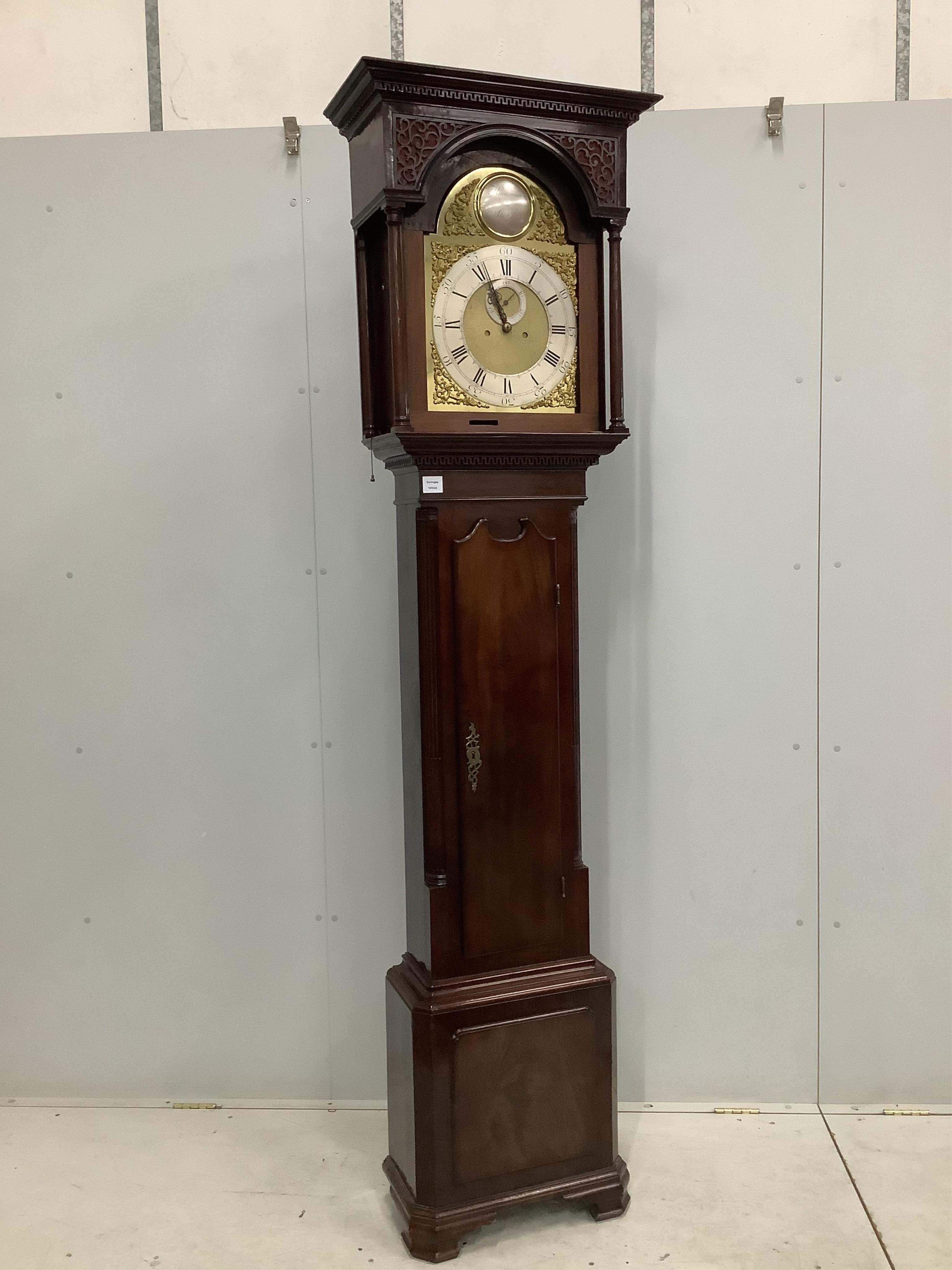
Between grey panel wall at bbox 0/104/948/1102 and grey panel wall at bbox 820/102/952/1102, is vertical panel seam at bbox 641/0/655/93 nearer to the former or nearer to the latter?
grey panel wall at bbox 0/104/948/1102

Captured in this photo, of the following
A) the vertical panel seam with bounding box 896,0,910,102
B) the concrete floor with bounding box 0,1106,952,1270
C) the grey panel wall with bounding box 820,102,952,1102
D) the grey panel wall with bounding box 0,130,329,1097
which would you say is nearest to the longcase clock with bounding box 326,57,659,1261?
the concrete floor with bounding box 0,1106,952,1270

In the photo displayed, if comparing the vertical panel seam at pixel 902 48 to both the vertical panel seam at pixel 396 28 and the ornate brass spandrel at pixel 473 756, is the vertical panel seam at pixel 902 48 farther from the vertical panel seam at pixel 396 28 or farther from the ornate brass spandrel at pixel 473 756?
the ornate brass spandrel at pixel 473 756

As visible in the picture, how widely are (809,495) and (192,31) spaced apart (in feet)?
6.15

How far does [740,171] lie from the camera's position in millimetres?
2506

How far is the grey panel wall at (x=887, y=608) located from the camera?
8.25 ft

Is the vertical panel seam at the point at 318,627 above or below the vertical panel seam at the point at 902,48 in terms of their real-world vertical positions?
below

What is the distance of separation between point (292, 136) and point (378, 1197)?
7.98 ft

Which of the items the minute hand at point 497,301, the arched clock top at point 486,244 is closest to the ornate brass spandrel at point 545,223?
the arched clock top at point 486,244

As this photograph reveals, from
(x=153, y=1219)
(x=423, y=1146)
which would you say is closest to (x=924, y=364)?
(x=423, y=1146)

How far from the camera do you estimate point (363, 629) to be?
103 inches

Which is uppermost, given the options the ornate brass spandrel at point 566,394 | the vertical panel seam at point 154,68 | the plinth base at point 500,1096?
the vertical panel seam at point 154,68

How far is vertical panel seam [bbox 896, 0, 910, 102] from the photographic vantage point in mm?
2520

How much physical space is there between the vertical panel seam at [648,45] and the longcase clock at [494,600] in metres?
0.59

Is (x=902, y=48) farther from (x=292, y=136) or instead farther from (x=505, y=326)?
(x=292, y=136)
